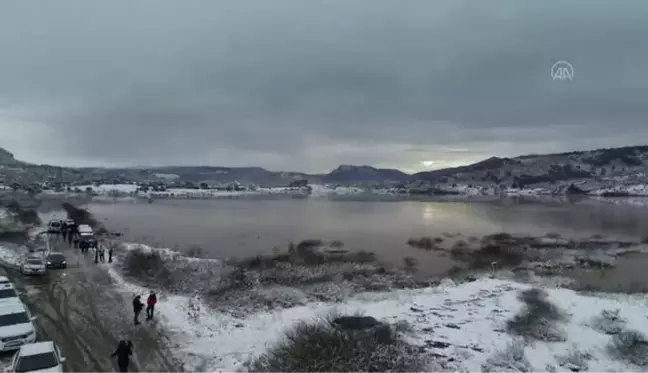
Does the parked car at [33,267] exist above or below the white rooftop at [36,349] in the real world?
below

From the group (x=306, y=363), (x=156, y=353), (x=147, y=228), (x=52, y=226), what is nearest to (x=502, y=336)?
(x=306, y=363)

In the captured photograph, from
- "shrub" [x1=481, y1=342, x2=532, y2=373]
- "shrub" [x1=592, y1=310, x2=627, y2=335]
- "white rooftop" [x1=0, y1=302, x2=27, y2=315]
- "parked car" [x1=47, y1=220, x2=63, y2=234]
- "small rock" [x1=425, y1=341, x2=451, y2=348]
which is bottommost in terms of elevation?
"small rock" [x1=425, y1=341, x2=451, y2=348]

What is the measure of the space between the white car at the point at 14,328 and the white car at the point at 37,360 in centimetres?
198

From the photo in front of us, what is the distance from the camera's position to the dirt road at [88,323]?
1520cm

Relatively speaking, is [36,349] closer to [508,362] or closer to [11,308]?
[11,308]

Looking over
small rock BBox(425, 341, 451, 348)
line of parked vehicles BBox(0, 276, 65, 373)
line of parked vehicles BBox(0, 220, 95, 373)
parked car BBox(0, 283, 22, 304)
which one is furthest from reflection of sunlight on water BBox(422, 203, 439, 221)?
line of parked vehicles BBox(0, 276, 65, 373)

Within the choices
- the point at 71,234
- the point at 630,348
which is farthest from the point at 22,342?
the point at 71,234

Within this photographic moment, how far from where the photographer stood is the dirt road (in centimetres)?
1520

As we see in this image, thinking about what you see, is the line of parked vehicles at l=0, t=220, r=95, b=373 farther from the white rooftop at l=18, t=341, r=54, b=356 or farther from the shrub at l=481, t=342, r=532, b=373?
the shrub at l=481, t=342, r=532, b=373

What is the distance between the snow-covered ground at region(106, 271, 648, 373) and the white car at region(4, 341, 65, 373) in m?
4.05

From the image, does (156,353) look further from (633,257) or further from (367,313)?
(633,257)

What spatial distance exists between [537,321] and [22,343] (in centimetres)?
2145

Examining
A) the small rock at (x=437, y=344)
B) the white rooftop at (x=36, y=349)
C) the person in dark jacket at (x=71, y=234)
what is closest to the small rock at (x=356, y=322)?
the small rock at (x=437, y=344)

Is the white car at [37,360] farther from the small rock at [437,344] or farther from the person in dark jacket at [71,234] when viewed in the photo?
the person in dark jacket at [71,234]
